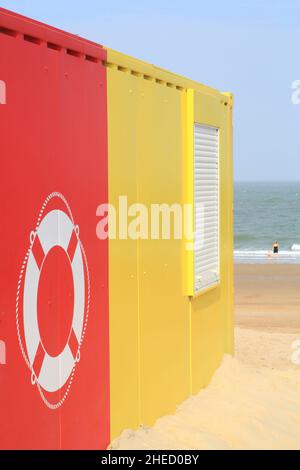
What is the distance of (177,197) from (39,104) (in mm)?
2549

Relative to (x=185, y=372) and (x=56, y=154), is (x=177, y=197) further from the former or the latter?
(x=56, y=154)

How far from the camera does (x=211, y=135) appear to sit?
8305 millimetres

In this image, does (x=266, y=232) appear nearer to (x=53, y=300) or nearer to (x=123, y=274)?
(x=123, y=274)

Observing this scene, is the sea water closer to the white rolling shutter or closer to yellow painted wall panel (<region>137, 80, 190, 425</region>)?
the white rolling shutter

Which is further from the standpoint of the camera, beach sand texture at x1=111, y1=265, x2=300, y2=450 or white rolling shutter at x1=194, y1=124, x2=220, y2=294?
white rolling shutter at x1=194, y1=124, x2=220, y2=294

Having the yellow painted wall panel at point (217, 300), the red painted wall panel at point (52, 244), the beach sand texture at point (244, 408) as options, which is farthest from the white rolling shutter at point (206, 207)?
the red painted wall panel at point (52, 244)

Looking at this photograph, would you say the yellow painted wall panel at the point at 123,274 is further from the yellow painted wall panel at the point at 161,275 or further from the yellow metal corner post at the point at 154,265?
the yellow painted wall panel at the point at 161,275

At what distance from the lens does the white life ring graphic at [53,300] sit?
4.79 metres

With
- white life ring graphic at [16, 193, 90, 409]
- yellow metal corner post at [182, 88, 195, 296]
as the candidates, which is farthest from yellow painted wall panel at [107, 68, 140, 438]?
yellow metal corner post at [182, 88, 195, 296]

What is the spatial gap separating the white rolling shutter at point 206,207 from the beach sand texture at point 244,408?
3.07ft

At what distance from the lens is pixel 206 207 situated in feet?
26.5

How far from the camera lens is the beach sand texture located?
6512 mm

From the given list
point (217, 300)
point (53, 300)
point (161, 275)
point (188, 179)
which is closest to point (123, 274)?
point (161, 275)

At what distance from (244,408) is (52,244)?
309 centimetres
